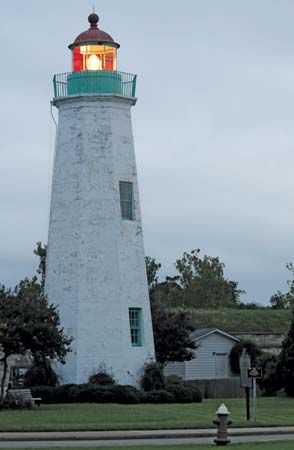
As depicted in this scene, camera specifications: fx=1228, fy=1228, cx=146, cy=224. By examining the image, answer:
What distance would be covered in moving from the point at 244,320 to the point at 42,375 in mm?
28330

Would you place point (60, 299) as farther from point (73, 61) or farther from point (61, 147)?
point (73, 61)

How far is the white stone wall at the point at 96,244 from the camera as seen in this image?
153 feet

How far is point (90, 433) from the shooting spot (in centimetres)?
3144

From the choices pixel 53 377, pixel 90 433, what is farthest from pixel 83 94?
pixel 90 433

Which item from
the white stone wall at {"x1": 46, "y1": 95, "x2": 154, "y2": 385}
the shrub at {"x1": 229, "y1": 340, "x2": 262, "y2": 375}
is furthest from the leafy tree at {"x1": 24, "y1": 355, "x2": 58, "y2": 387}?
the shrub at {"x1": 229, "y1": 340, "x2": 262, "y2": 375}

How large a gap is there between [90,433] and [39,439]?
6.34ft

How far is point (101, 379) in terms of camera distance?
45781 millimetres

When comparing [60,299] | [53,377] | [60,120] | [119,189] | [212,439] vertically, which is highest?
[60,120]

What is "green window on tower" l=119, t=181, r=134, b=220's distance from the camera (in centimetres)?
4809

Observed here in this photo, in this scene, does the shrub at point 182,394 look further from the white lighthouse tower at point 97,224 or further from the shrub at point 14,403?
the shrub at point 14,403

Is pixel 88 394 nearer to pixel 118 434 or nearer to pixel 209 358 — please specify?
pixel 118 434

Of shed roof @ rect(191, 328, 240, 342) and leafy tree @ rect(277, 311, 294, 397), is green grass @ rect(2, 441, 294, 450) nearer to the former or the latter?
leafy tree @ rect(277, 311, 294, 397)

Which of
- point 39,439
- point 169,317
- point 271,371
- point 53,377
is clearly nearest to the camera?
point 39,439

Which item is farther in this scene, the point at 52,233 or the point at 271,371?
the point at 271,371
